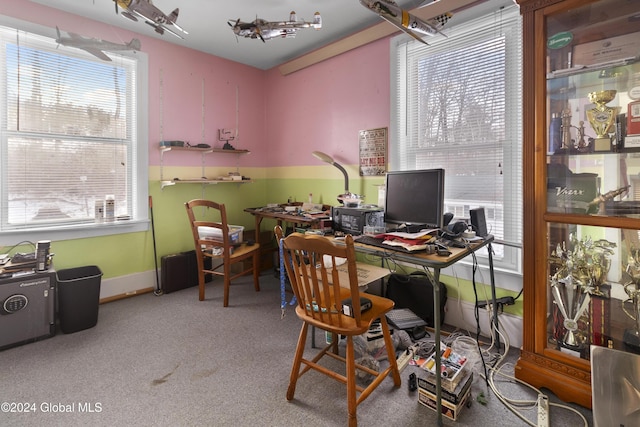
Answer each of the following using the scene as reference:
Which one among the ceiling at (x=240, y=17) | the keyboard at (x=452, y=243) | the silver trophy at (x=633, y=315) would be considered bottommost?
the silver trophy at (x=633, y=315)

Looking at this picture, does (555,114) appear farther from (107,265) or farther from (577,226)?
(107,265)

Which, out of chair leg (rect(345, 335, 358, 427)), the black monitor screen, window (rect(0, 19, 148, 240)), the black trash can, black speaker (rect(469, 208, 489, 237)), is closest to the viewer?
chair leg (rect(345, 335, 358, 427))

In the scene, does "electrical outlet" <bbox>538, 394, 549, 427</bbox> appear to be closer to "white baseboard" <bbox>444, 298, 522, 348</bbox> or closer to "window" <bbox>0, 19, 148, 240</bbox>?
"white baseboard" <bbox>444, 298, 522, 348</bbox>

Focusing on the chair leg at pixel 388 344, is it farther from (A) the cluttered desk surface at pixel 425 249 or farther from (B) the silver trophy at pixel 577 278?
(B) the silver trophy at pixel 577 278

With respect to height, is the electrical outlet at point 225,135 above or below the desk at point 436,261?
above

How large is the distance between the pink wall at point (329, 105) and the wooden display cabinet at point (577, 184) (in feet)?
4.58

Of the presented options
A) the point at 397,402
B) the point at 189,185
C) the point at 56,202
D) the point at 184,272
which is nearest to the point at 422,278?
the point at 397,402

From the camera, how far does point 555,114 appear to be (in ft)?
5.98

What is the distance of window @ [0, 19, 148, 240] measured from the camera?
2721mm

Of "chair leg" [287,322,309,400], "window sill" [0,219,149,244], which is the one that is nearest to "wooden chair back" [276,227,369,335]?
"chair leg" [287,322,309,400]

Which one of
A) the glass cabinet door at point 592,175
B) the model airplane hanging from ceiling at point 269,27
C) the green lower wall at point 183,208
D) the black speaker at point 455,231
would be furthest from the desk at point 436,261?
the model airplane hanging from ceiling at point 269,27

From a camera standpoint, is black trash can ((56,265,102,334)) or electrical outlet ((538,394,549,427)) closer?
electrical outlet ((538,394,549,427))

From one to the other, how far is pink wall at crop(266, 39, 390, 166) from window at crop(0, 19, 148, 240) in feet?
5.11

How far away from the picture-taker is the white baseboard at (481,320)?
7.57 feet
